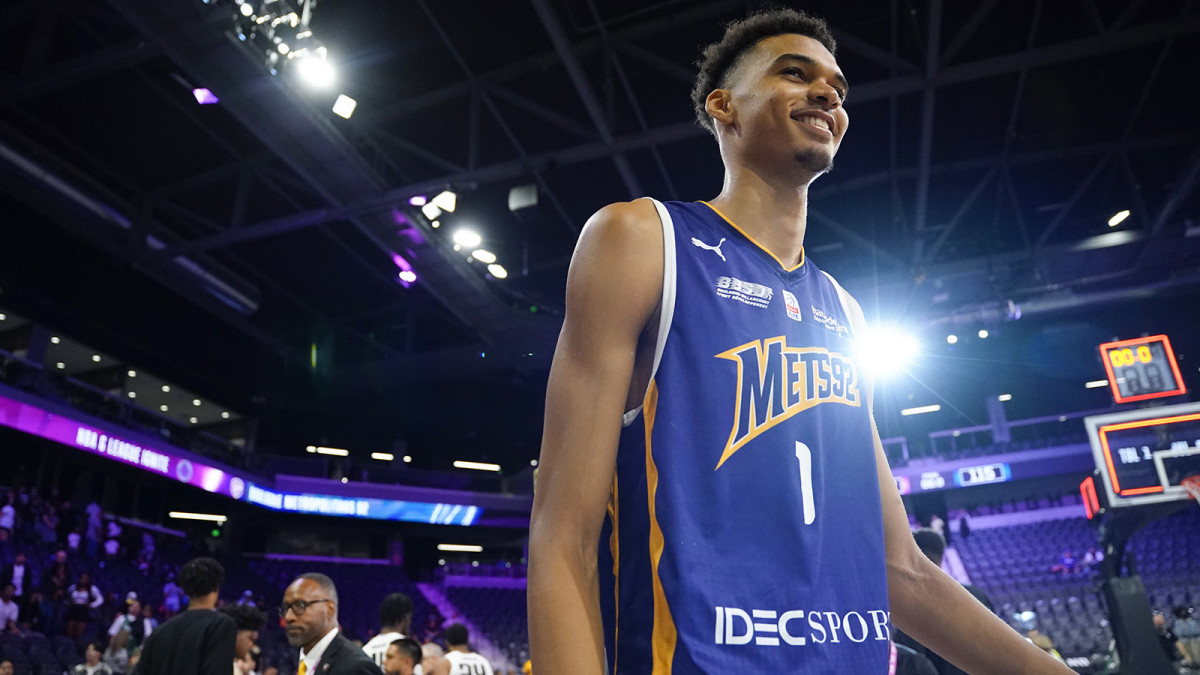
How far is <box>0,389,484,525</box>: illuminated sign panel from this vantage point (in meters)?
14.9

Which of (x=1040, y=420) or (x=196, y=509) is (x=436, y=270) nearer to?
(x=196, y=509)

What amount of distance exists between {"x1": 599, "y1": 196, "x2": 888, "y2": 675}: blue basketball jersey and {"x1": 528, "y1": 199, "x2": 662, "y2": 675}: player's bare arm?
44mm

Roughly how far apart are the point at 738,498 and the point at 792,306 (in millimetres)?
359

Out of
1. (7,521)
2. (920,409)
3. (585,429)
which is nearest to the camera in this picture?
(585,429)

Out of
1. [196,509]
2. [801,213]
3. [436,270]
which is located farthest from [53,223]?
[801,213]

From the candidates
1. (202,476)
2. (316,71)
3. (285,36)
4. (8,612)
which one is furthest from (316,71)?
(202,476)

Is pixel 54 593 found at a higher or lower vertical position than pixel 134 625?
higher

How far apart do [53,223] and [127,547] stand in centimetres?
802

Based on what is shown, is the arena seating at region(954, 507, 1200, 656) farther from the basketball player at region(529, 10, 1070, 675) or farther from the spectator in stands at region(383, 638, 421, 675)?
the basketball player at region(529, 10, 1070, 675)

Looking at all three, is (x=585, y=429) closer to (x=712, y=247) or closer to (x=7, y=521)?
(x=712, y=247)

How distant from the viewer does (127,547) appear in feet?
62.0

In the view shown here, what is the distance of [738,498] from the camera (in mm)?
1020

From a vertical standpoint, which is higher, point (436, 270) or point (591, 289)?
point (436, 270)

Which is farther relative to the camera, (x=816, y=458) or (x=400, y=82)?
(x=400, y=82)
